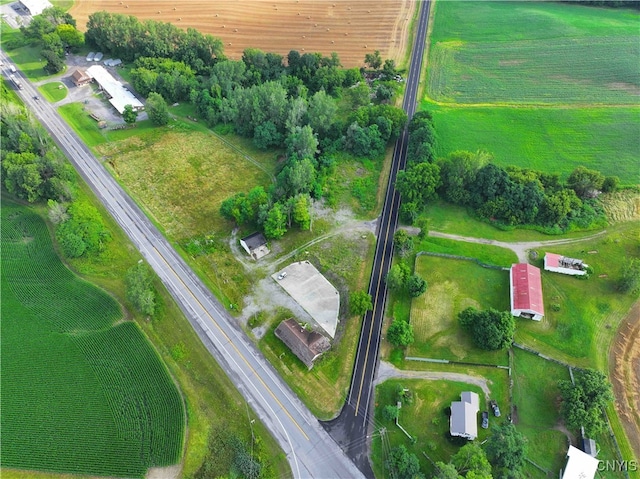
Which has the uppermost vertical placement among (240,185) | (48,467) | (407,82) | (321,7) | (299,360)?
(321,7)

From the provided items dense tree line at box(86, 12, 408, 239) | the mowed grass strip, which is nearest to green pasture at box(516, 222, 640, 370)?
dense tree line at box(86, 12, 408, 239)

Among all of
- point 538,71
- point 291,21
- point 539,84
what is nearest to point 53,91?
point 291,21

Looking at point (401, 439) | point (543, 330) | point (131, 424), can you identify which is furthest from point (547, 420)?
point (131, 424)

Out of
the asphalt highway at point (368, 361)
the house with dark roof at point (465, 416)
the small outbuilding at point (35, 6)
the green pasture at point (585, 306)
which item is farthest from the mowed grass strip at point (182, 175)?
the small outbuilding at point (35, 6)

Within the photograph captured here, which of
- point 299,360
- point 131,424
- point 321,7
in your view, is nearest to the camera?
point 131,424

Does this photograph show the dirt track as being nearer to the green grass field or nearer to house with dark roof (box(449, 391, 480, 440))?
house with dark roof (box(449, 391, 480, 440))

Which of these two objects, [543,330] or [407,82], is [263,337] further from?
[407,82]
